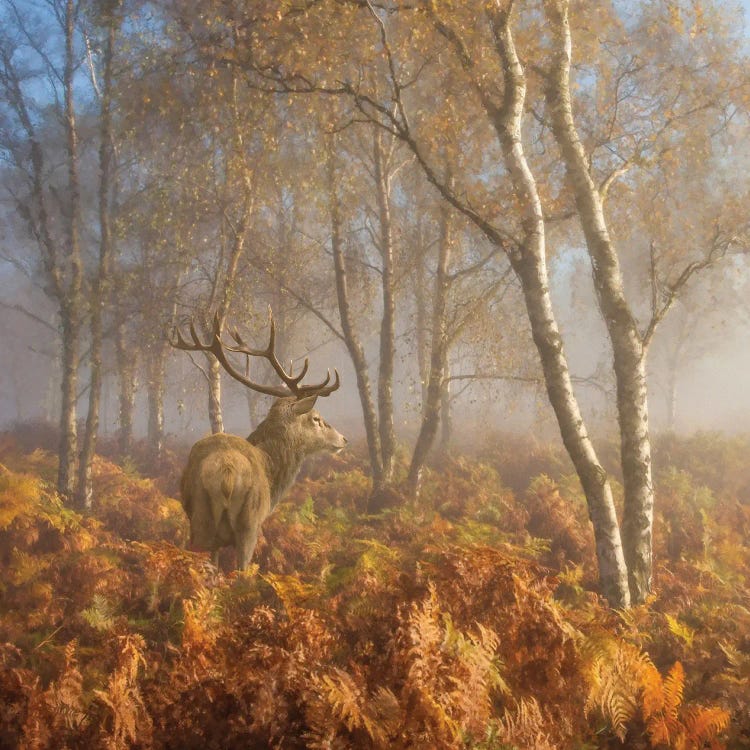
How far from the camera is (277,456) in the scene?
286 inches

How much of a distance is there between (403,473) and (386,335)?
3953mm

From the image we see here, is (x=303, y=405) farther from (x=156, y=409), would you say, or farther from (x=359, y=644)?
(x=156, y=409)

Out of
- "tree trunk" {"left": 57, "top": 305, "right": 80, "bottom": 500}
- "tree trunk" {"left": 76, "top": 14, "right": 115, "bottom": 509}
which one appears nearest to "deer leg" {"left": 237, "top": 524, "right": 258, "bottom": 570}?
"tree trunk" {"left": 76, "top": 14, "right": 115, "bottom": 509}

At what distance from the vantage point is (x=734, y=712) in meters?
3.72

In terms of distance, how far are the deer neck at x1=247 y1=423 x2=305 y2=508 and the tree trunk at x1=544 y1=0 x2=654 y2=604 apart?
4601 millimetres

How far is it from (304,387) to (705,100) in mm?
9550

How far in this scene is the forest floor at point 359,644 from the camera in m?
2.70

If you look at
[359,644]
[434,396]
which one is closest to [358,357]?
[434,396]

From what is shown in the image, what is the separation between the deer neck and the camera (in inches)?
282

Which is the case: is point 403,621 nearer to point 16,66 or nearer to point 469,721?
point 469,721

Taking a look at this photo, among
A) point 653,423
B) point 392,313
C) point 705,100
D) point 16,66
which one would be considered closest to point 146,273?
point 16,66

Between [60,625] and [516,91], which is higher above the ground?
[516,91]

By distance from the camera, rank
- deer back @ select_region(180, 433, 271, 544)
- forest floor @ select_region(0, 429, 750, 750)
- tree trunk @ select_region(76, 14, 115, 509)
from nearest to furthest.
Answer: forest floor @ select_region(0, 429, 750, 750)
deer back @ select_region(180, 433, 271, 544)
tree trunk @ select_region(76, 14, 115, 509)

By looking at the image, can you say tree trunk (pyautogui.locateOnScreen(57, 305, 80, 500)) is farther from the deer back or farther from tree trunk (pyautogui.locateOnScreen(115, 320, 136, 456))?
the deer back
